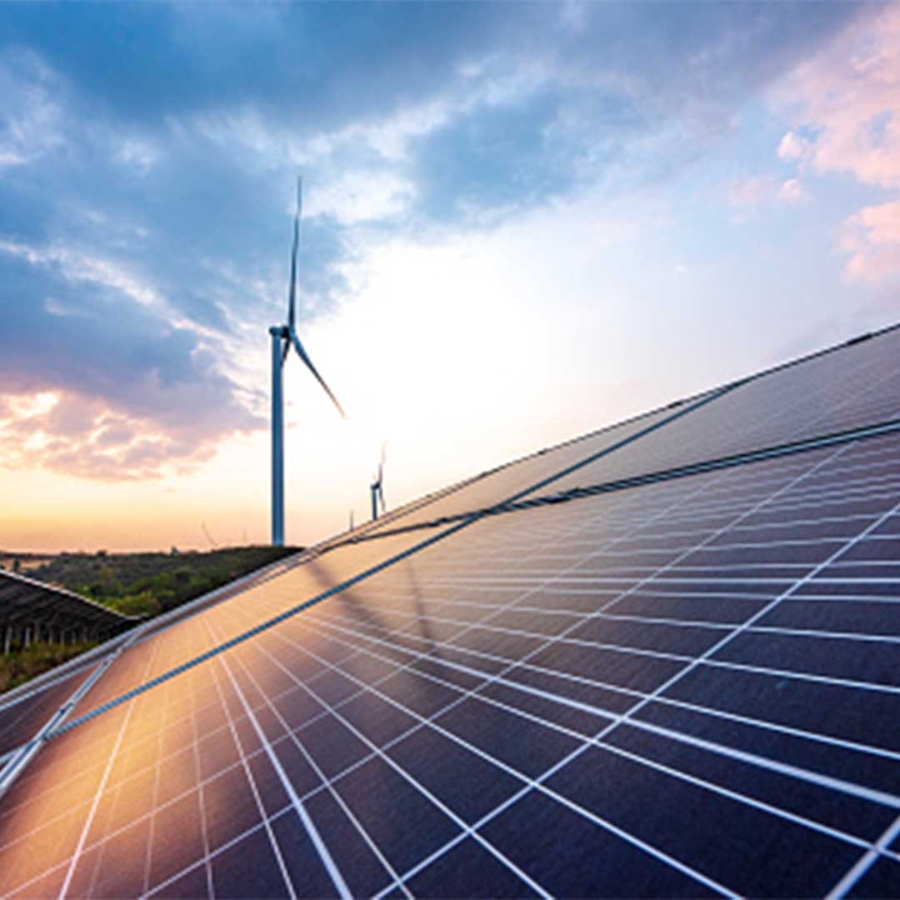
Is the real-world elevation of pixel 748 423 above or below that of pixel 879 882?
above

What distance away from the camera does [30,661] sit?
961 inches

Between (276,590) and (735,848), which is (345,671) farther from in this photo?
(276,590)

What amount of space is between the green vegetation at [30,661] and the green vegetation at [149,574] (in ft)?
44.1

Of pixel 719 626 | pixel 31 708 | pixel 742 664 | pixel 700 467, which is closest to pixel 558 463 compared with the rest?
pixel 700 467

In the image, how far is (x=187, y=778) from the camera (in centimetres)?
479

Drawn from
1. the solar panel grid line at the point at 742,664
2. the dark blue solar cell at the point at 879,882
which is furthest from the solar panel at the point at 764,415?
the dark blue solar cell at the point at 879,882

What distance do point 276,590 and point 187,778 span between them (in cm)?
1108

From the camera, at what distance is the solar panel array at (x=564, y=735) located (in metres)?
2.26

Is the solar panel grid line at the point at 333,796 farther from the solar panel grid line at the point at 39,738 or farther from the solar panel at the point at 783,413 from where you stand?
the solar panel at the point at 783,413

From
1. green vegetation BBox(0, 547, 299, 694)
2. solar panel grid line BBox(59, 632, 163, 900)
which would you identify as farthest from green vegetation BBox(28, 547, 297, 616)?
solar panel grid line BBox(59, 632, 163, 900)

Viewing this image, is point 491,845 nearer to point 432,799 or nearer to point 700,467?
point 432,799

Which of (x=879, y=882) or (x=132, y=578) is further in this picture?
(x=132, y=578)

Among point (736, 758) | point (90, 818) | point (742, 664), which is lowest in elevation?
point (90, 818)

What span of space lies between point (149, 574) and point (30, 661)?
44.0 meters
